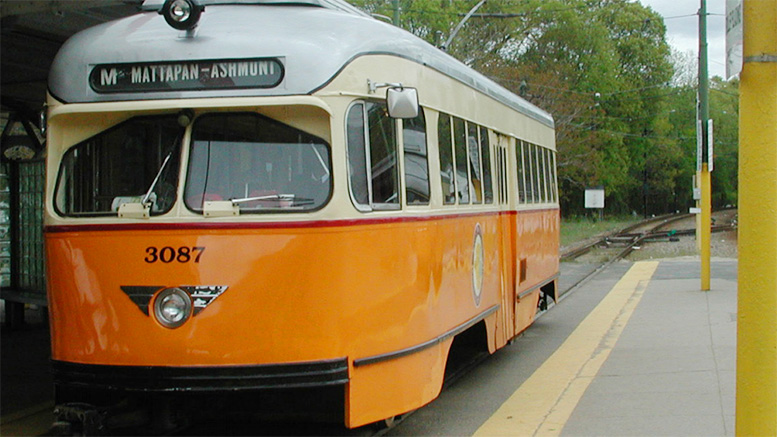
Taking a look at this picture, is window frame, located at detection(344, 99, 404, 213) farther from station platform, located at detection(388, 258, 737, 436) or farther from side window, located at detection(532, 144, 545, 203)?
side window, located at detection(532, 144, 545, 203)

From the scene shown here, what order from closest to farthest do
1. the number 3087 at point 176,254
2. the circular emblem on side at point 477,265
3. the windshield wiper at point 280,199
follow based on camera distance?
the number 3087 at point 176,254 → the windshield wiper at point 280,199 → the circular emblem on side at point 477,265

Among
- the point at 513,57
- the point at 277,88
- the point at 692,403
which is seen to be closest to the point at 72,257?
the point at 277,88

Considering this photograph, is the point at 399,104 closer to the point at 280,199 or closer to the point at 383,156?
the point at 383,156

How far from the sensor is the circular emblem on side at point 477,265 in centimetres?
803

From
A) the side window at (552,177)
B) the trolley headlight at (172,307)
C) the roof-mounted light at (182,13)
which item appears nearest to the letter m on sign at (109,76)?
the roof-mounted light at (182,13)

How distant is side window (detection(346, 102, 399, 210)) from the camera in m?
6.01

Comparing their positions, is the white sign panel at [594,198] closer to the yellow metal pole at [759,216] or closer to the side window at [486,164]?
the side window at [486,164]

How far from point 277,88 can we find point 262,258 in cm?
102

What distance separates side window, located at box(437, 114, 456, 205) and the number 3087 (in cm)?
228

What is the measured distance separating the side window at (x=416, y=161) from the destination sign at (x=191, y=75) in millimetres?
1197

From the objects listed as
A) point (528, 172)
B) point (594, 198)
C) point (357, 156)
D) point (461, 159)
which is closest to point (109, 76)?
point (357, 156)

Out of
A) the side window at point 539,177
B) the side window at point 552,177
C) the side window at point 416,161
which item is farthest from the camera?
the side window at point 552,177

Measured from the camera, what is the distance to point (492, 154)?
30.2 feet

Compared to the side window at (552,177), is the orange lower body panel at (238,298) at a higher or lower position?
lower
